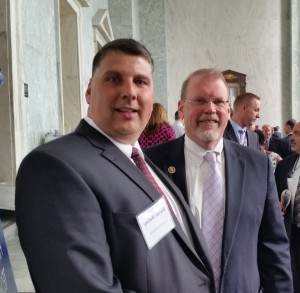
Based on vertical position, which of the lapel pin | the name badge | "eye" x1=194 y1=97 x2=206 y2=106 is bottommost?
the name badge

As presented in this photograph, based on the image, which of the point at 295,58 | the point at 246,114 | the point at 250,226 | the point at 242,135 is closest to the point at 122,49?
the point at 250,226

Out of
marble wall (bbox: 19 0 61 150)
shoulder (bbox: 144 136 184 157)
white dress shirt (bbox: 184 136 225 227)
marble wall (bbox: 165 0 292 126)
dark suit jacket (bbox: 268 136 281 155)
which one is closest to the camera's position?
white dress shirt (bbox: 184 136 225 227)

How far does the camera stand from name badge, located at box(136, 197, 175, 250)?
4.01 feet

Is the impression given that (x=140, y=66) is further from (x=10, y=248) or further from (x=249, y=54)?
(x=249, y=54)

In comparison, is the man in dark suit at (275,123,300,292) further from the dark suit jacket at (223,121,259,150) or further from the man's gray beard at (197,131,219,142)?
the man's gray beard at (197,131,219,142)

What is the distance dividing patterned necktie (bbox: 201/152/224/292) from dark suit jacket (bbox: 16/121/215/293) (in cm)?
39

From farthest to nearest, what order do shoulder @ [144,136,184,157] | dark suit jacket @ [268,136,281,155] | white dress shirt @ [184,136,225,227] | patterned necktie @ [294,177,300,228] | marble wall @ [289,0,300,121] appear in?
marble wall @ [289,0,300,121] → dark suit jacket @ [268,136,281,155] → patterned necktie @ [294,177,300,228] → shoulder @ [144,136,184,157] → white dress shirt @ [184,136,225,227]

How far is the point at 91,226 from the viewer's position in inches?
42.9

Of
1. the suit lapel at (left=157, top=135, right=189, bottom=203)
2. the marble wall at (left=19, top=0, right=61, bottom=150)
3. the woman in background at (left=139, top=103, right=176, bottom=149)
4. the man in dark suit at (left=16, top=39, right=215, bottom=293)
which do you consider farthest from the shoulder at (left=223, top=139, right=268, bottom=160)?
the marble wall at (left=19, top=0, right=61, bottom=150)

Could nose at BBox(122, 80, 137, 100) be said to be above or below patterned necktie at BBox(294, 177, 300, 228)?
above

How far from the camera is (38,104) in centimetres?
462

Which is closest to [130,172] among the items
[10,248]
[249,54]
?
[10,248]

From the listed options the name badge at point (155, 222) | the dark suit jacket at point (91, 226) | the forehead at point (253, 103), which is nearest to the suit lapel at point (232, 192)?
the dark suit jacket at point (91, 226)

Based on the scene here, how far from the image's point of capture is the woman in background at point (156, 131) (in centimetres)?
444
